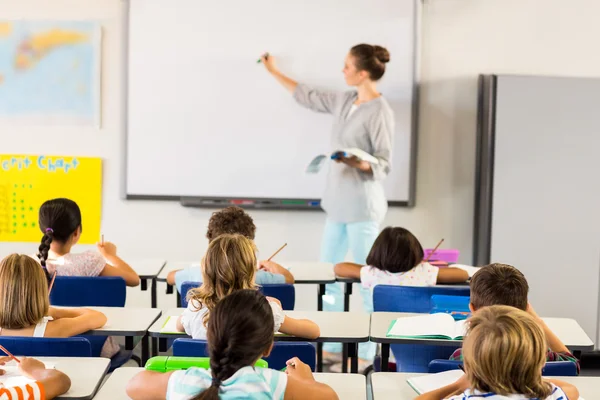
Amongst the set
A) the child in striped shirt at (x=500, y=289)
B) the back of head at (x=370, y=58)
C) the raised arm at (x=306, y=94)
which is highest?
the back of head at (x=370, y=58)

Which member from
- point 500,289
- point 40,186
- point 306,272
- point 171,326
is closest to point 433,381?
point 500,289

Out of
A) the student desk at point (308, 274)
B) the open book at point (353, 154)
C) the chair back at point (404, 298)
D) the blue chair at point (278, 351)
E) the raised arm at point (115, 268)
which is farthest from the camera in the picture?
the open book at point (353, 154)

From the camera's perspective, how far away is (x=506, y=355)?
1.82 metres

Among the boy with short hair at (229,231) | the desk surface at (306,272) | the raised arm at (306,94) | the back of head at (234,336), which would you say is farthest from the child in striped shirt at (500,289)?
the raised arm at (306,94)

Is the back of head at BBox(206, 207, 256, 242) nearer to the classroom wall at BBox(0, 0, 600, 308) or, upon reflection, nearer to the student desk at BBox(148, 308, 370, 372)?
the student desk at BBox(148, 308, 370, 372)

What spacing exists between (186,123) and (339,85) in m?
1.03

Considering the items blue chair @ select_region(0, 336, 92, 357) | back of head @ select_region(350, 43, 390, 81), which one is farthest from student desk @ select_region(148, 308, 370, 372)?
back of head @ select_region(350, 43, 390, 81)

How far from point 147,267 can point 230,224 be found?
887mm

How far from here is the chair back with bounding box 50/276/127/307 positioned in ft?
11.2

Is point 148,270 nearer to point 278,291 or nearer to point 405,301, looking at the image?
point 278,291

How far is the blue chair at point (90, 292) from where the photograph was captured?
3408mm

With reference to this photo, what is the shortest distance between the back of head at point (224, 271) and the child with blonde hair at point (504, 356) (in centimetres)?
92

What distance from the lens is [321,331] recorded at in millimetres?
2877

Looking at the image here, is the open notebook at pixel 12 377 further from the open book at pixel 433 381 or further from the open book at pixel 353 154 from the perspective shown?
the open book at pixel 353 154
